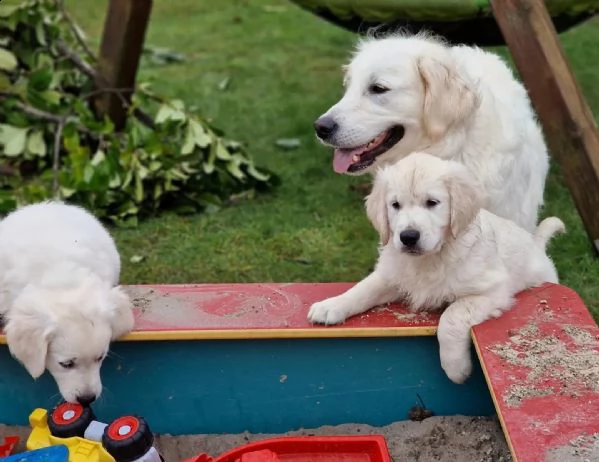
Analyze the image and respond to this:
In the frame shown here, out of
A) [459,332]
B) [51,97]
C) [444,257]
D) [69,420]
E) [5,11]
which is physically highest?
[444,257]

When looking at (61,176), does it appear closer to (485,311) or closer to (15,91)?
(15,91)

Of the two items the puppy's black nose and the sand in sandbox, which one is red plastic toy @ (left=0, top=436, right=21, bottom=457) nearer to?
the sand in sandbox

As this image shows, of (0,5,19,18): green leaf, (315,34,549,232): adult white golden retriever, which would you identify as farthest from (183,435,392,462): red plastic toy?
(0,5,19,18): green leaf

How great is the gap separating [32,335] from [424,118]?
1.69 metres

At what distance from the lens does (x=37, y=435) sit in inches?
105

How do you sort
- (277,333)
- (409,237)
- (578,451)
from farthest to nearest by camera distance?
(277,333) < (409,237) < (578,451)

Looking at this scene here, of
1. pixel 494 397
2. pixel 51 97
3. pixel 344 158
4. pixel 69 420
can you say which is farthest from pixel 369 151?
pixel 51 97

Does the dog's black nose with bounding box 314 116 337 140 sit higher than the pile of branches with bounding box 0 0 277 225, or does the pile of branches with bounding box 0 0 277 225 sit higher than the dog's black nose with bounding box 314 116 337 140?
the dog's black nose with bounding box 314 116 337 140

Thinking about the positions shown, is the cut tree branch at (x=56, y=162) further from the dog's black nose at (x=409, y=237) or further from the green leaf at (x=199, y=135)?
the dog's black nose at (x=409, y=237)

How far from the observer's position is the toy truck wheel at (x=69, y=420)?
260 centimetres

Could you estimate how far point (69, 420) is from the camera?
2613 millimetres

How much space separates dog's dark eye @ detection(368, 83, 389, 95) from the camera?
3379 mm

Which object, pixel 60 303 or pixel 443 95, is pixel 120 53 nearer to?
pixel 443 95

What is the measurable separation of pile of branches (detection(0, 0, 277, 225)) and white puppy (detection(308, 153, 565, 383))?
2.27 m
